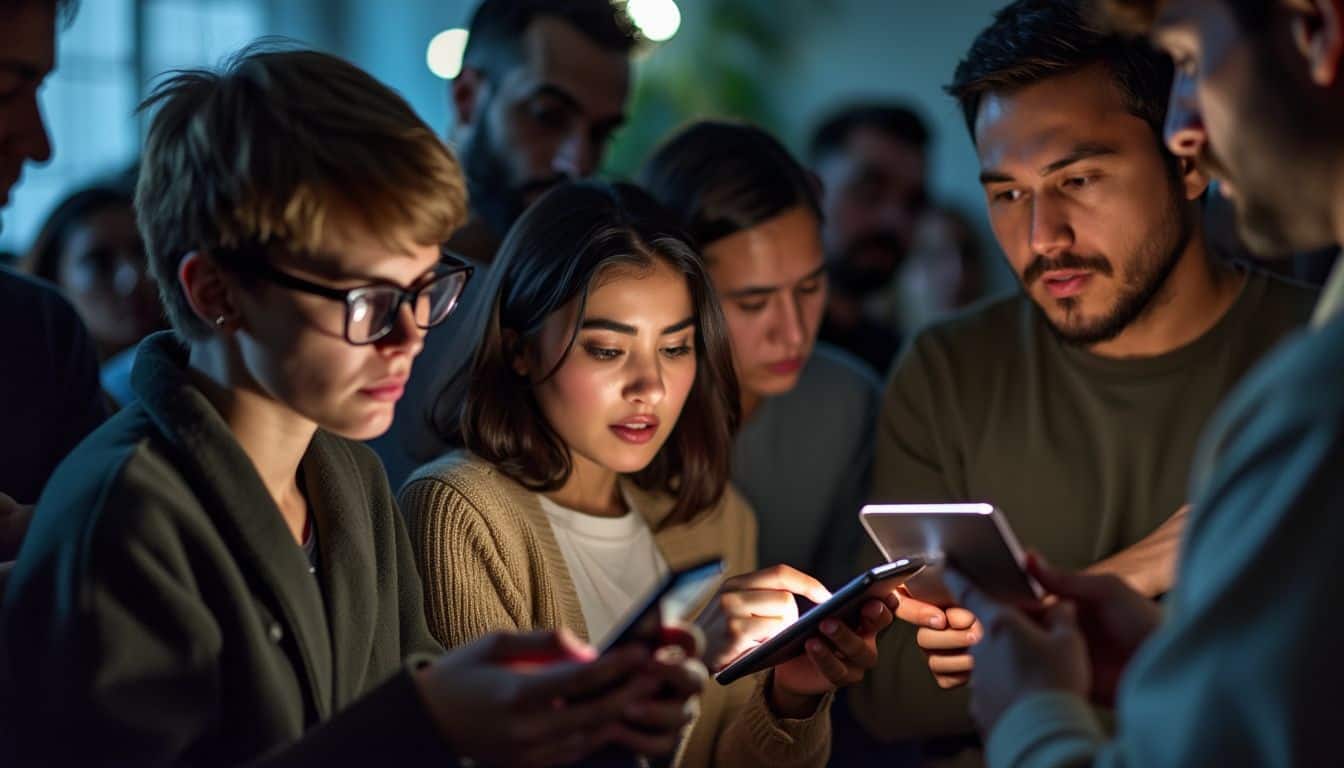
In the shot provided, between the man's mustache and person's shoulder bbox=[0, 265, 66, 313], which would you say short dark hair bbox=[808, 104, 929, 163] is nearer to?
the man's mustache

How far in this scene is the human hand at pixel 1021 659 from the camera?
153cm

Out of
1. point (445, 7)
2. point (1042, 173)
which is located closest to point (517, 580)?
point (1042, 173)

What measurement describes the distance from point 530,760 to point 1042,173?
1.45 meters

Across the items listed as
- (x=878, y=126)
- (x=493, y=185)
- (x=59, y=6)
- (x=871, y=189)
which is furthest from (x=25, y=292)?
(x=878, y=126)

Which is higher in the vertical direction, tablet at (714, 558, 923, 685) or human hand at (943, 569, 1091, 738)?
human hand at (943, 569, 1091, 738)

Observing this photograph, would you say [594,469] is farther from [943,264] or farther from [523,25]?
[943,264]

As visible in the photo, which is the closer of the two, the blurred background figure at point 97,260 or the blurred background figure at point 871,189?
the blurred background figure at point 97,260

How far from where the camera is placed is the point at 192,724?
1.47 meters

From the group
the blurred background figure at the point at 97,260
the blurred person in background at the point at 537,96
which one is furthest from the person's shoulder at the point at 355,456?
the blurred background figure at the point at 97,260

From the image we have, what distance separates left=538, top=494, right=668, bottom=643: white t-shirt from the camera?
2.38m

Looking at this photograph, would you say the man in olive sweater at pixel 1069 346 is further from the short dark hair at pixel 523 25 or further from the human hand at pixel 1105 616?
the short dark hair at pixel 523 25

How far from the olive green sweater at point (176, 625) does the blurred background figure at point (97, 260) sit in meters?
2.46

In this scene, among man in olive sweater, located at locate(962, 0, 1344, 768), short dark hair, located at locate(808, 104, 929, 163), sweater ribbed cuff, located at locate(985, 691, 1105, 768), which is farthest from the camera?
short dark hair, located at locate(808, 104, 929, 163)

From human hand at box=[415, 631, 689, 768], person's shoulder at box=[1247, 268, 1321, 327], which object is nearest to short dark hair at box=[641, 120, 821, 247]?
person's shoulder at box=[1247, 268, 1321, 327]
